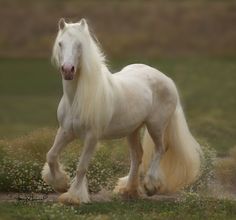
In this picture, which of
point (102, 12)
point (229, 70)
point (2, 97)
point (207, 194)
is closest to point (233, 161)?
point (207, 194)

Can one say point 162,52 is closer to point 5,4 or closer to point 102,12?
point 102,12

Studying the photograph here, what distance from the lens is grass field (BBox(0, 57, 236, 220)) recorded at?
9578mm

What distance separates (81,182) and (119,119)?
3.31 ft

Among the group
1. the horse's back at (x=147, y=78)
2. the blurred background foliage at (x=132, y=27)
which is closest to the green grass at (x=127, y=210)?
the horse's back at (x=147, y=78)

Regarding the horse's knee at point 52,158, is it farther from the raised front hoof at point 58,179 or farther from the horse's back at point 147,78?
the horse's back at point 147,78

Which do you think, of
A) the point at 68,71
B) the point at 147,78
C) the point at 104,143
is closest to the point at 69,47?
the point at 68,71

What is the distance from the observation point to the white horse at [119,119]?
9.60 m


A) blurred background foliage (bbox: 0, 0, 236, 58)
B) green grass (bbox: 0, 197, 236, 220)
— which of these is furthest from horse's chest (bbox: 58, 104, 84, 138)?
blurred background foliage (bbox: 0, 0, 236, 58)

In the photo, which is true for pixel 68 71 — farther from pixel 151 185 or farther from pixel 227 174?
pixel 227 174

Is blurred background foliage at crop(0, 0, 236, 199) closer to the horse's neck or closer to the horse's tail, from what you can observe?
the horse's tail

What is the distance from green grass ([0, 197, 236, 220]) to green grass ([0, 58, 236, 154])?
18.9 ft

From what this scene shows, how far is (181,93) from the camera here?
29141mm

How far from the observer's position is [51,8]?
42406 mm

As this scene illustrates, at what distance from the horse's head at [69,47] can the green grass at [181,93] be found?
22.5 feet
